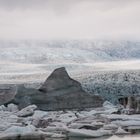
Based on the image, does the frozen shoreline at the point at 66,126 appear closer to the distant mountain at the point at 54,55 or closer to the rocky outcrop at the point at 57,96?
the rocky outcrop at the point at 57,96

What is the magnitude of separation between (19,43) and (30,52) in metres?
43.3

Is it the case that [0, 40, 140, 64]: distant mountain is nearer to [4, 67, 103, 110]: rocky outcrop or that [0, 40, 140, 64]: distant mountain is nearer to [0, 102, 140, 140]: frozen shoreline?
[4, 67, 103, 110]: rocky outcrop

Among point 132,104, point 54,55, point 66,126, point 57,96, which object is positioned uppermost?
point 54,55

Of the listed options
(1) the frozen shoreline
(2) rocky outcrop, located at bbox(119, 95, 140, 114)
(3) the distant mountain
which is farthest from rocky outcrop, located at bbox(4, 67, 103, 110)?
(3) the distant mountain

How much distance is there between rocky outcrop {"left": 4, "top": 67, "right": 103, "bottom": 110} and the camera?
64.2 feet

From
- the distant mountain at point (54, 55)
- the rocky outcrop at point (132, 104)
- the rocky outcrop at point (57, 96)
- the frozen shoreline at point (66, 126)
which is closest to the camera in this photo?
the frozen shoreline at point (66, 126)

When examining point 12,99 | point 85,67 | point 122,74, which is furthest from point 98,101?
point 85,67

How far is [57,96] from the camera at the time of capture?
64.7 feet

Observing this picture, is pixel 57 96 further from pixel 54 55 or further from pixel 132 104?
pixel 54 55

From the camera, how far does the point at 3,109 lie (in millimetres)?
18531

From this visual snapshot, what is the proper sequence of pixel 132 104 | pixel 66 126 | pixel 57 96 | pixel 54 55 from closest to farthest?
pixel 66 126
pixel 57 96
pixel 132 104
pixel 54 55

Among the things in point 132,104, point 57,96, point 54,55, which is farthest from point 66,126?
point 54,55

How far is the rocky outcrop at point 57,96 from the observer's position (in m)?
19.6

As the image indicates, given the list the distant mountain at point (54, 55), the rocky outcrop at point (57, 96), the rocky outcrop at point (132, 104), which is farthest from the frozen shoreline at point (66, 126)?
the distant mountain at point (54, 55)
